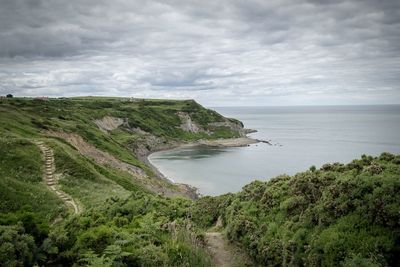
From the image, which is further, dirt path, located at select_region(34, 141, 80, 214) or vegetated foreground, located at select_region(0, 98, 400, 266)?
dirt path, located at select_region(34, 141, 80, 214)

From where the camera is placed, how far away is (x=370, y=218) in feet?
41.4

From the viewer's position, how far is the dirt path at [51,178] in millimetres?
28344

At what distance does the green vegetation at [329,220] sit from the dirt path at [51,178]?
15465 millimetres

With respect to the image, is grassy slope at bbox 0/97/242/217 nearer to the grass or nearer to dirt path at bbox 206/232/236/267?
the grass

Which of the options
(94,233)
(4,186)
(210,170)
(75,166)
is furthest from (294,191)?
(210,170)

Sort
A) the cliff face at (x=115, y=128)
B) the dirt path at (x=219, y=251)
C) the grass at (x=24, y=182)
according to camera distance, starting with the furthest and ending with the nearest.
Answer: the cliff face at (x=115, y=128), the grass at (x=24, y=182), the dirt path at (x=219, y=251)

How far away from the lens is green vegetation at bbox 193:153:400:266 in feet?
38.9

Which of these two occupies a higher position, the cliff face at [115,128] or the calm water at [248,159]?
the cliff face at [115,128]

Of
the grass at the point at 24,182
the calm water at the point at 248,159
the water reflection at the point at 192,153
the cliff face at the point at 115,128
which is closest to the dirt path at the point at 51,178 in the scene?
the grass at the point at 24,182

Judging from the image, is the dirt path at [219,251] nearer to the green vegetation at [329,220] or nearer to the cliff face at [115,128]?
the green vegetation at [329,220]

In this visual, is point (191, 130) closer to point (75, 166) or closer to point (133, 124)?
point (133, 124)

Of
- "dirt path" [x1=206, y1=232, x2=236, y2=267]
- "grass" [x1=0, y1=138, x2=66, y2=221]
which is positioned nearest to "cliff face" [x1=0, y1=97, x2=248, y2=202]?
"grass" [x1=0, y1=138, x2=66, y2=221]

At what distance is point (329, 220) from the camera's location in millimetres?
13664

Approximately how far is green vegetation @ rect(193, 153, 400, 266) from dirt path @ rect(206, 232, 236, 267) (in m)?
0.75
